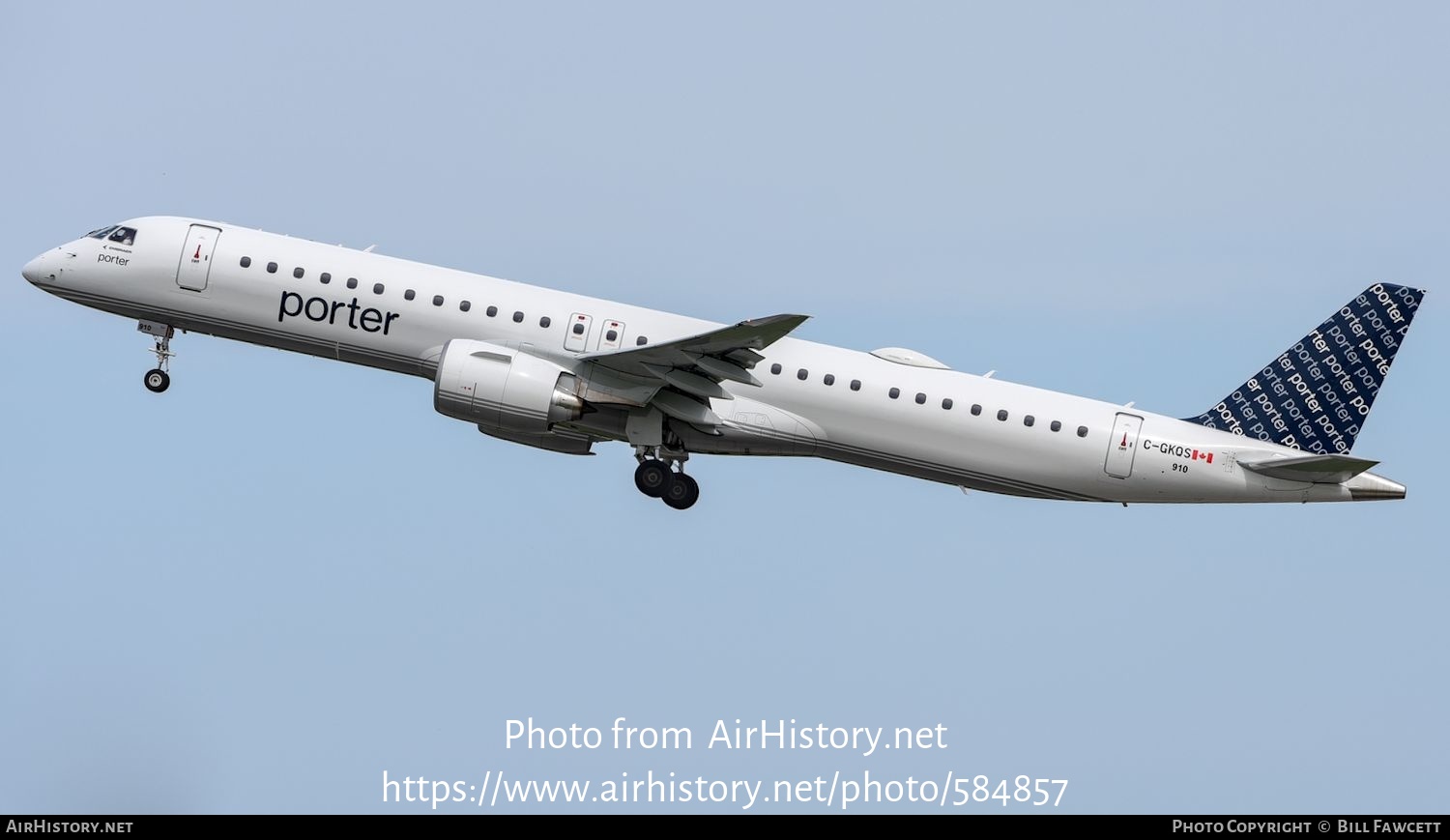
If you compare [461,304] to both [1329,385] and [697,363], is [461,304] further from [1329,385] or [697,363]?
[1329,385]

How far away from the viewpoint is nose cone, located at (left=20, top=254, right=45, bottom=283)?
147ft

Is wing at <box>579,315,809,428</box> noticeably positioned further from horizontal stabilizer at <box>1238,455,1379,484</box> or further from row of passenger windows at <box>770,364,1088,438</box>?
horizontal stabilizer at <box>1238,455,1379,484</box>

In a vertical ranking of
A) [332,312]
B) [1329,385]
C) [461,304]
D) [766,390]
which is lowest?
[766,390]

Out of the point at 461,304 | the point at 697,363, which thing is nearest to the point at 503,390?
the point at 461,304

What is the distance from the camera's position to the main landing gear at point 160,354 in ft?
145

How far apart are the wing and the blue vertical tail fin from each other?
11.3 meters

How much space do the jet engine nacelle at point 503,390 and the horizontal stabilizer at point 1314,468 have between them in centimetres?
1597

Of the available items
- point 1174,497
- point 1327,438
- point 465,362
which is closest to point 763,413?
point 465,362

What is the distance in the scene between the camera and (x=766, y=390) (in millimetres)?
42156

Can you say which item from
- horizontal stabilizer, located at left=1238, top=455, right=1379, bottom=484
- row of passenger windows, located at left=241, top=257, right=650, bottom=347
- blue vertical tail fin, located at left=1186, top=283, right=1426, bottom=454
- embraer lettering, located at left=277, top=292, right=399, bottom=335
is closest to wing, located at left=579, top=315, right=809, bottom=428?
row of passenger windows, located at left=241, top=257, right=650, bottom=347

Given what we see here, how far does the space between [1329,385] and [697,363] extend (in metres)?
15.3

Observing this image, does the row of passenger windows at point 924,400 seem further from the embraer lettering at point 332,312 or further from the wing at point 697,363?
the embraer lettering at point 332,312

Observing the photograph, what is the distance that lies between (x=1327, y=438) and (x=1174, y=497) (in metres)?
3.95

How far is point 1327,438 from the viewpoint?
43.4m
